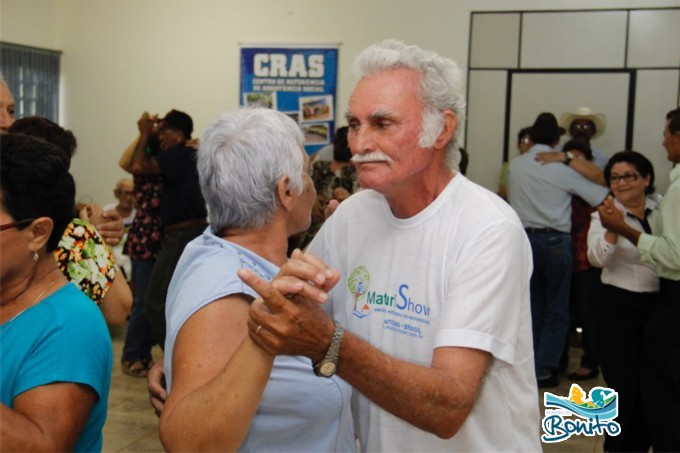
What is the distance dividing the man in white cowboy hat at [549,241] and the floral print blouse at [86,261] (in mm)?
3654

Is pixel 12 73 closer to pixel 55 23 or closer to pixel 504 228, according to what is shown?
pixel 55 23

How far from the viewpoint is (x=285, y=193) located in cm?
154

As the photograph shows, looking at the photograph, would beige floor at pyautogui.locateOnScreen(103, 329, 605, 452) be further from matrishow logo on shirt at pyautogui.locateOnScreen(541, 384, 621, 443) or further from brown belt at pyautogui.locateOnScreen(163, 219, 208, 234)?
brown belt at pyautogui.locateOnScreen(163, 219, 208, 234)

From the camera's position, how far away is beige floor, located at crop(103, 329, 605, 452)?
3930 millimetres

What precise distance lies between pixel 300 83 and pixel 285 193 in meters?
6.71

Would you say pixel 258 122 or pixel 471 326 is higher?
pixel 258 122

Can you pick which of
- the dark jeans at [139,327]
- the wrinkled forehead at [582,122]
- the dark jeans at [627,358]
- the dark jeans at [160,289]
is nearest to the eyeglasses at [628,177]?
the dark jeans at [627,358]

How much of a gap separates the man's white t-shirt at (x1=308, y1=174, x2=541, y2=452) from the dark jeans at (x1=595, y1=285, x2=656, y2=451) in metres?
2.18

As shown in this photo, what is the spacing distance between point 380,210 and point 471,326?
46 cm

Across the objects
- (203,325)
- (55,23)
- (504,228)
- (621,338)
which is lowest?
(621,338)

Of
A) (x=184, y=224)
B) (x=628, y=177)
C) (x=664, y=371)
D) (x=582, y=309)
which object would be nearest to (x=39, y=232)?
(x=664, y=371)

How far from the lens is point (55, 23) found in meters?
8.77

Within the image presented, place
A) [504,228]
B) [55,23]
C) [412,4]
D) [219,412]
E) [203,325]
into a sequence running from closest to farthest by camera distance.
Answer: [219,412]
[203,325]
[504,228]
[412,4]
[55,23]

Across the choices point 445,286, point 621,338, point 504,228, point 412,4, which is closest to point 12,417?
point 445,286
